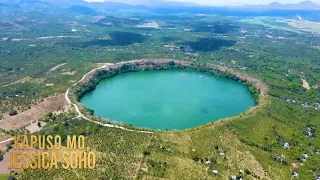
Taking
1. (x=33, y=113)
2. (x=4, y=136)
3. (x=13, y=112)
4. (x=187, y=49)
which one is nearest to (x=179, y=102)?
(x=33, y=113)

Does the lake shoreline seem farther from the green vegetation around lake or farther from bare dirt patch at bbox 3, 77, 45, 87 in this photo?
bare dirt patch at bbox 3, 77, 45, 87

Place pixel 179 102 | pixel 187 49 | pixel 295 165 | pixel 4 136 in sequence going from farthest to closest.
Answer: pixel 187 49 → pixel 179 102 → pixel 4 136 → pixel 295 165

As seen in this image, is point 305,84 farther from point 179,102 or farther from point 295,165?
point 295,165

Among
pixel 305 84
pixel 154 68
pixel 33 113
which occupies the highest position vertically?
pixel 305 84

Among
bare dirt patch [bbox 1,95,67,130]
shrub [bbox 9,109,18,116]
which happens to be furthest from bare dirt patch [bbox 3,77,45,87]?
shrub [bbox 9,109,18,116]

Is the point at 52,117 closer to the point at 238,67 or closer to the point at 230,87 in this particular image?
the point at 230,87

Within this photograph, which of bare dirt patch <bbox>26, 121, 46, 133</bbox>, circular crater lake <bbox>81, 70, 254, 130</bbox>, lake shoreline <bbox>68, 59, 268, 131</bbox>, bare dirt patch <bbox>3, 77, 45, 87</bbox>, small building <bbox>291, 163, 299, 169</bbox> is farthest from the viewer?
bare dirt patch <bbox>3, 77, 45, 87</bbox>

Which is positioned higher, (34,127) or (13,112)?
(13,112)

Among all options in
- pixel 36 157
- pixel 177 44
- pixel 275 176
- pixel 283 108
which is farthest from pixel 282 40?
pixel 36 157
